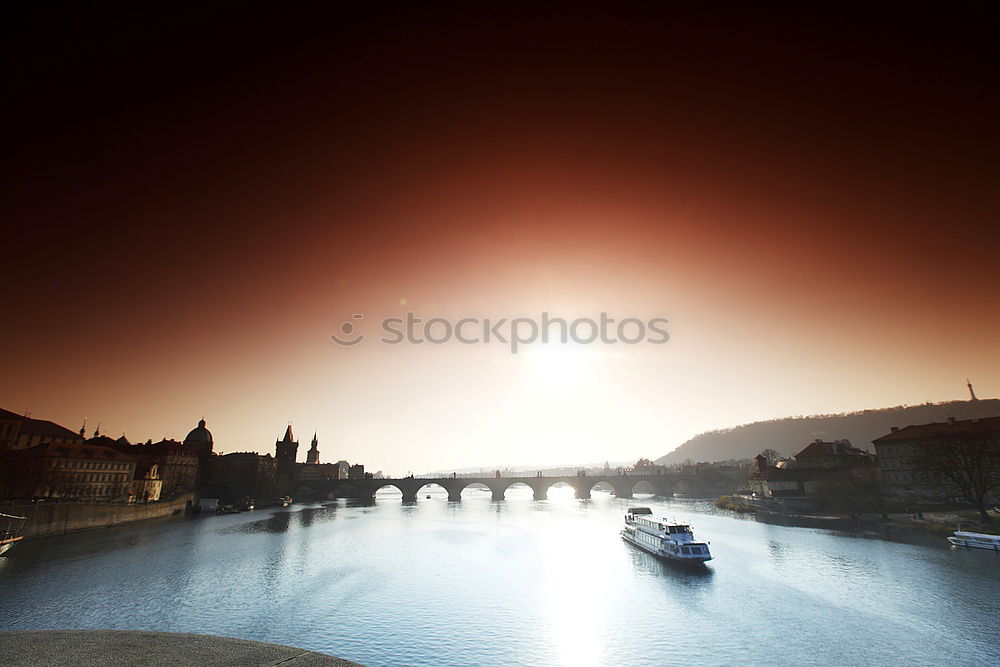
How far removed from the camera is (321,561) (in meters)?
50.2

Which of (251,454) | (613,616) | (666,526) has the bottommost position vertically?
(613,616)

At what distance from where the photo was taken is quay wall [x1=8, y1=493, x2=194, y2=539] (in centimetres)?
5625

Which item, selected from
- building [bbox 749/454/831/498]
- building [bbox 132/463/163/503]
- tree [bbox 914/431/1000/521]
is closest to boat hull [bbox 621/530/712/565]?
tree [bbox 914/431/1000/521]

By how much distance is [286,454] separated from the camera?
582 ft

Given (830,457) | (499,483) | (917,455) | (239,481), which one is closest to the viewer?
(917,455)

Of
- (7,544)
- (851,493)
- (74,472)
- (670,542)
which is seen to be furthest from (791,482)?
(74,472)

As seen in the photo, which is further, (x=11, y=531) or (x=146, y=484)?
(x=146, y=484)

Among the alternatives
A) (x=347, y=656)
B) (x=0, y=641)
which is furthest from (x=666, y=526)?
(x=0, y=641)

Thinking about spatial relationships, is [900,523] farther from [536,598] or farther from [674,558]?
[536,598]

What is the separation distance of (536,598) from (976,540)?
44683 mm

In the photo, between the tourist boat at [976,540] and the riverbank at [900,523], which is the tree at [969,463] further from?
the tourist boat at [976,540]

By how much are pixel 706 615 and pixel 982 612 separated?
16.2 metres

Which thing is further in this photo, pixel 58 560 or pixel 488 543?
pixel 488 543

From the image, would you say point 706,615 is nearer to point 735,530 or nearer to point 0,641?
point 0,641
